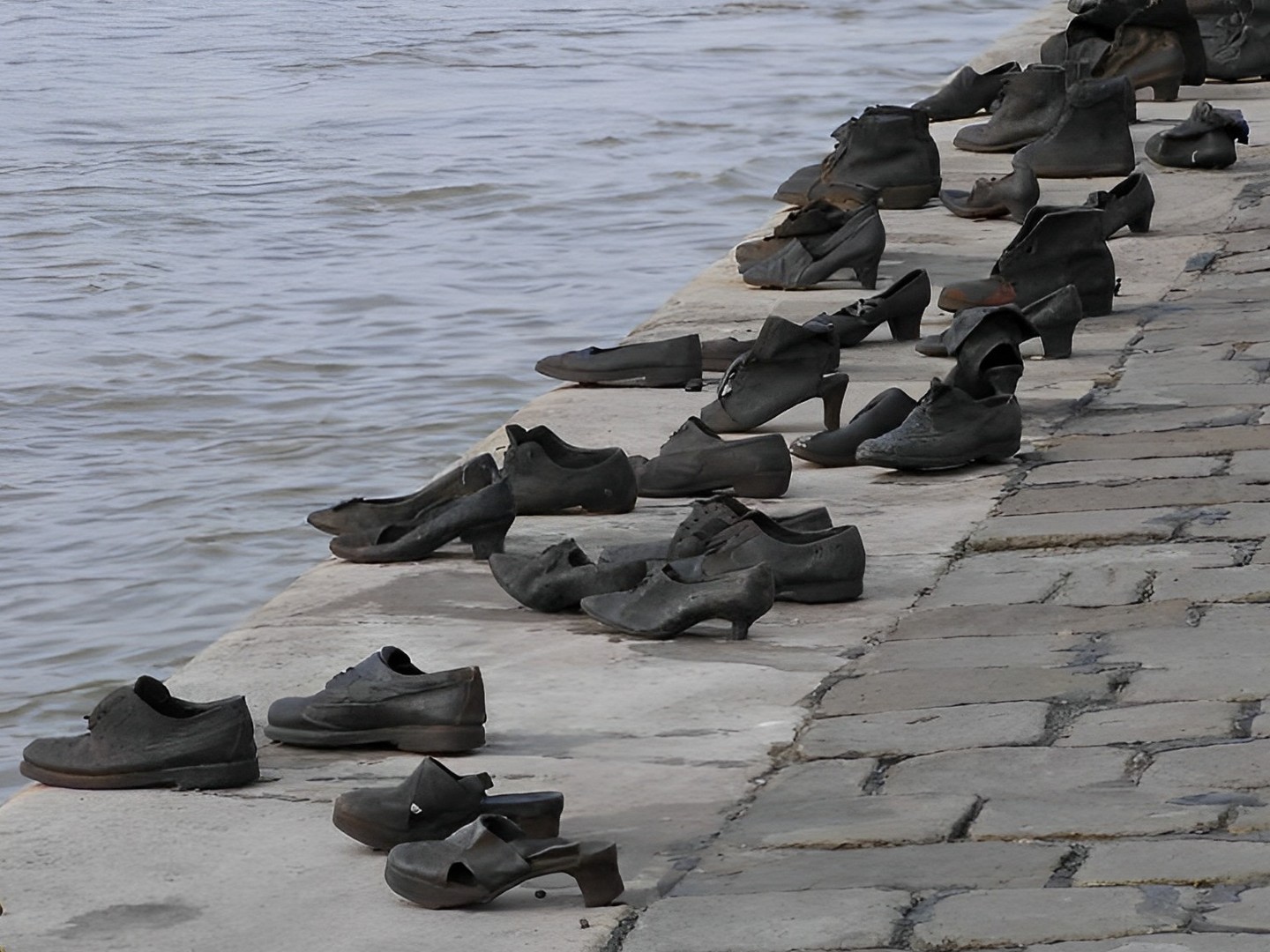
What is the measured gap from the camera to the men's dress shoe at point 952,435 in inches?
183

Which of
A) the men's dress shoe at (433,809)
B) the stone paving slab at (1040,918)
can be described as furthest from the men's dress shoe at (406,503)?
the stone paving slab at (1040,918)

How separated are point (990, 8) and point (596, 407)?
12.1 meters

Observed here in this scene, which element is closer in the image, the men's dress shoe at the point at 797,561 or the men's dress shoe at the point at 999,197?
the men's dress shoe at the point at 797,561

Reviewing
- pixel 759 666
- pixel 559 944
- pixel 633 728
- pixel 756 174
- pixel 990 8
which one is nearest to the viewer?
pixel 559 944

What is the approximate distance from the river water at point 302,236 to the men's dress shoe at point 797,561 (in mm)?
A: 1334

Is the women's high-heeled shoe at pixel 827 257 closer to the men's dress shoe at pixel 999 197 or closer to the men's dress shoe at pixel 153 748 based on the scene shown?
the men's dress shoe at pixel 999 197

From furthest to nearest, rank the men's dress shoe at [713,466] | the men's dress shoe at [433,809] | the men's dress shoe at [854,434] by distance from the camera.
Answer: the men's dress shoe at [854,434]
the men's dress shoe at [713,466]
the men's dress shoe at [433,809]

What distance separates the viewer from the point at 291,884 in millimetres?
2824

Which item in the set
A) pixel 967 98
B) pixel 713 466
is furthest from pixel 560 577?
pixel 967 98

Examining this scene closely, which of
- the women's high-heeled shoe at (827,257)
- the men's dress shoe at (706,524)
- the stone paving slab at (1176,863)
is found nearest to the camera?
the stone paving slab at (1176,863)

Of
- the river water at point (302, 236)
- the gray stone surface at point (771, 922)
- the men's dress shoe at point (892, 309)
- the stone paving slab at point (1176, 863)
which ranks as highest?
the stone paving slab at point (1176, 863)

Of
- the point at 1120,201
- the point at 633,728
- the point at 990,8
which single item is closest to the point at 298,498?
the point at 1120,201

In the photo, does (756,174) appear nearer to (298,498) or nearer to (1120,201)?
(1120,201)

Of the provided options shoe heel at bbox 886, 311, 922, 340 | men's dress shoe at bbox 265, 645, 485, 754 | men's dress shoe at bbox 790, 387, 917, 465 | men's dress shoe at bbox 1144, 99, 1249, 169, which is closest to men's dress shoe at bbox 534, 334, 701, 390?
shoe heel at bbox 886, 311, 922, 340
